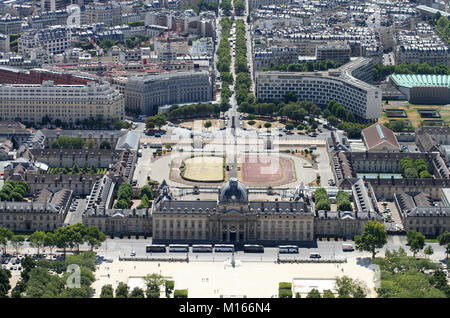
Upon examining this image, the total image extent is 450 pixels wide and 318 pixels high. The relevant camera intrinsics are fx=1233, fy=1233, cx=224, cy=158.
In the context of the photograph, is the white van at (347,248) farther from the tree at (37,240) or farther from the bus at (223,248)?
the tree at (37,240)

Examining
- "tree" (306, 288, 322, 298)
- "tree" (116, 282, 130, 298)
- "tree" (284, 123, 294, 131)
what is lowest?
"tree" (116, 282, 130, 298)

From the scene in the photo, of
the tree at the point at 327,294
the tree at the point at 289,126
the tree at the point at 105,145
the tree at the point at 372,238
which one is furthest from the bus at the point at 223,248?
the tree at the point at 289,126

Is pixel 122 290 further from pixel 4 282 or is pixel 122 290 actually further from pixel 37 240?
pixel 37 240

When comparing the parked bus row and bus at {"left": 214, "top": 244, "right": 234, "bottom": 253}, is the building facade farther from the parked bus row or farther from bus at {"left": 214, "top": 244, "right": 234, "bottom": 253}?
the parked bus row

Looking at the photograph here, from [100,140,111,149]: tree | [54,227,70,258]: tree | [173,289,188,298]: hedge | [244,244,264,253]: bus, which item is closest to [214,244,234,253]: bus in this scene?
[244,244,264,253]: bus

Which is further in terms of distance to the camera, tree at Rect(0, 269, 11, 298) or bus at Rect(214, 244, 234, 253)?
bus at Rect(214, 244, 234, 253)
